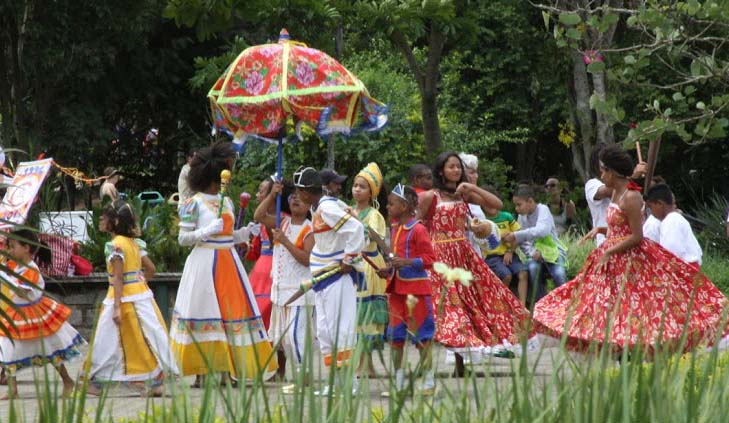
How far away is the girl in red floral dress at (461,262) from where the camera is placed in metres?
10.6

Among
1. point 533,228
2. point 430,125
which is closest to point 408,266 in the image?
point 533,228

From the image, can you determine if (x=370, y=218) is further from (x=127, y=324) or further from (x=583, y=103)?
(x=583, y=103)

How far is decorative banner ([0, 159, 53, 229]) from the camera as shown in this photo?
10617 mm

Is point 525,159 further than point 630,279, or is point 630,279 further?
point 525,159

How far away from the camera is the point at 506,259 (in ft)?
47.3

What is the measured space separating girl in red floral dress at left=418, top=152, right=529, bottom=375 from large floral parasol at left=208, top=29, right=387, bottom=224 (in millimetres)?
1002

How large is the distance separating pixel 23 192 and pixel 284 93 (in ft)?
6.95

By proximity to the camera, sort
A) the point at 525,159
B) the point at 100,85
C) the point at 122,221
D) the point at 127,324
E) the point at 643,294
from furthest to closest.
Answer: the point at 525,159 → the point at 100,85 → the point at 122,221 → the point at 127,324 → the point at 643,294

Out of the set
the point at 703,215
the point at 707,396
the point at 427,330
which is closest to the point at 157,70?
the point at 703,215

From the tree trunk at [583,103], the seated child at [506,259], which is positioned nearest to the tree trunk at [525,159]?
the tree trunk at [583,103]

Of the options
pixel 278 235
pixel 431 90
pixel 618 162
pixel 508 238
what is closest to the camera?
pixel 618 162

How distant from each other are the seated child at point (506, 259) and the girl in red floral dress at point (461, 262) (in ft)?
11.0

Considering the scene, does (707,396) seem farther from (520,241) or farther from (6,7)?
(6,7)

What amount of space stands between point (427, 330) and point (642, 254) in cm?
152
